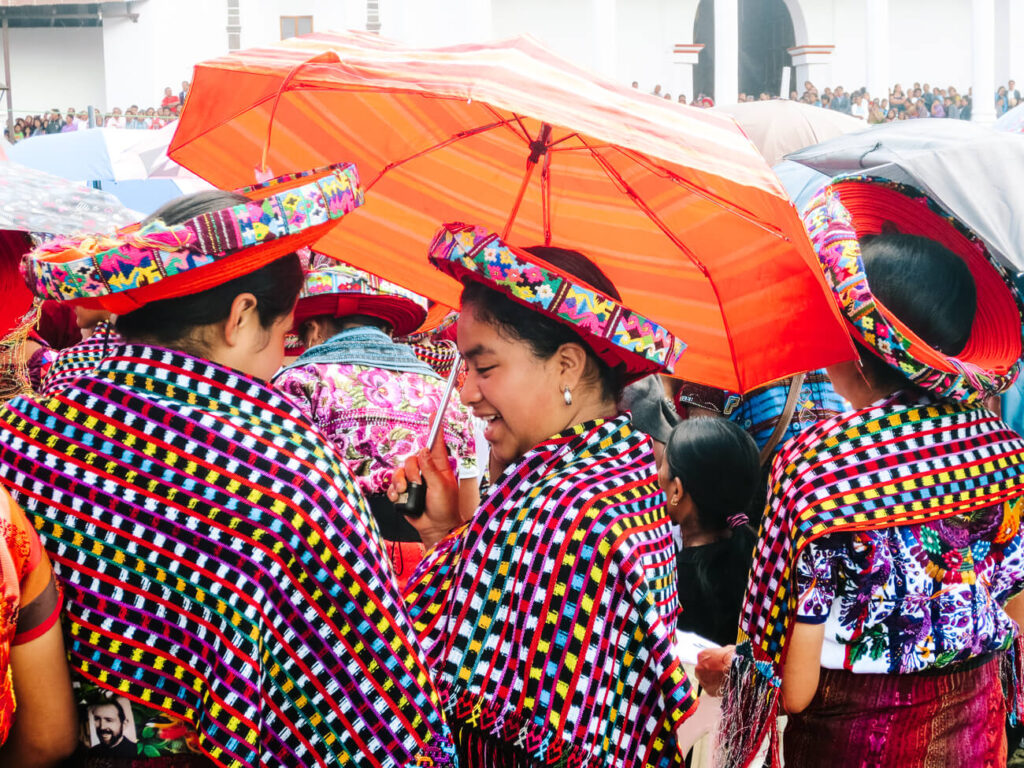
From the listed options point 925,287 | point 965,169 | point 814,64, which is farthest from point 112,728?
point 814,64

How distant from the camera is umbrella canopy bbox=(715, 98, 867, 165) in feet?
22.0

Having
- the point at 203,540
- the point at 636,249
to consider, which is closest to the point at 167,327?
the point at 203,540

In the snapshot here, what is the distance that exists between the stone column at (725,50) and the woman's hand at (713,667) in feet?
94.4

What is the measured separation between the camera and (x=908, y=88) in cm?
3341

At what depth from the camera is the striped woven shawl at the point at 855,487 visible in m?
2.32

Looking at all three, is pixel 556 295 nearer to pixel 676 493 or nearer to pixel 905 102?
pixel 676 493

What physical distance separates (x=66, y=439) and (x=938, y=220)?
1.98 meters

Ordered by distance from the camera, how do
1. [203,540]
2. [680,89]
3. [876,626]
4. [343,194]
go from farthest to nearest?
[680,89], [876,626], [343,194], [203,540]

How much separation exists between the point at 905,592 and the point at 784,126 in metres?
4.96

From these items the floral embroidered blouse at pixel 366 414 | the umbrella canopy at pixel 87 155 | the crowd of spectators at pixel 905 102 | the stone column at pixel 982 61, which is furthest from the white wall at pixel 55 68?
the floral embroidered blouse at pixel 366 414

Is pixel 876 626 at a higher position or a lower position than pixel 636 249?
lower

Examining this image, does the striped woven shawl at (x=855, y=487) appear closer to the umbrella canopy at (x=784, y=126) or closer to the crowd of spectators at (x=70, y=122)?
the umbrella canopy at (x=784, y=126)

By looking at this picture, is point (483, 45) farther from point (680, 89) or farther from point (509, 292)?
point (680, 89)

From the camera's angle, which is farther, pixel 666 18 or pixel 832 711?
pixel 666 18
